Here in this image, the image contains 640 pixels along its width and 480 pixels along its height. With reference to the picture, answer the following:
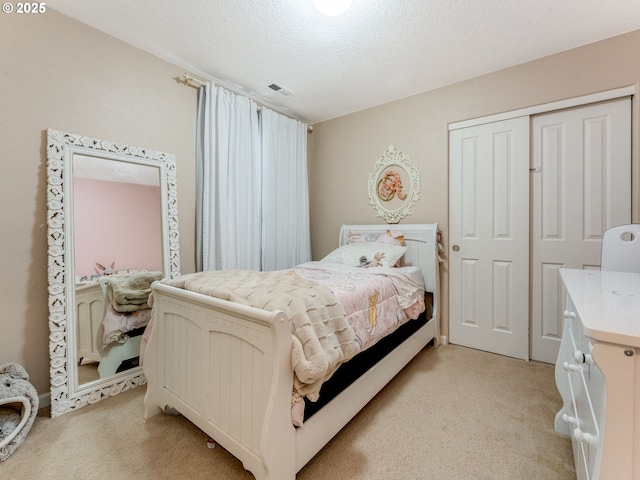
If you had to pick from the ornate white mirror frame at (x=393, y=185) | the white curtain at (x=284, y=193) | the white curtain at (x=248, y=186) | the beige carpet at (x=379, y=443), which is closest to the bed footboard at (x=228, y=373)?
the beige carpet at (x=379, y=443)

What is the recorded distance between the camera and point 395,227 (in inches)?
117

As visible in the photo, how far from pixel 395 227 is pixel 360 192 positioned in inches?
24.7

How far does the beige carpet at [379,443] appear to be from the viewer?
1298 millimetres

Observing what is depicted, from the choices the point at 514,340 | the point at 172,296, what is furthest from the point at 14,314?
the point at 514,340

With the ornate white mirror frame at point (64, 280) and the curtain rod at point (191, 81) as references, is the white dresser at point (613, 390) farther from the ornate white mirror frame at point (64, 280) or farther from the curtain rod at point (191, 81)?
the curtain rod at point (191, 81)

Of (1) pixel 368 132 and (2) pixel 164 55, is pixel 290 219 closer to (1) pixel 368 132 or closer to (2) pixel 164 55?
(1) pixel 368 132

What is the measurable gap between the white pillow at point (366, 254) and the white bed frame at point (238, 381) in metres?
0.92

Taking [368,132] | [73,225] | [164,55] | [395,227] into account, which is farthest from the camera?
[368,132]

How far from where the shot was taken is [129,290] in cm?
206

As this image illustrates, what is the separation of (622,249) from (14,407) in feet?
11.8

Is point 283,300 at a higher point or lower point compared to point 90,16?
lower

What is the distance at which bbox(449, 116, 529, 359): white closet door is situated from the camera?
240cm

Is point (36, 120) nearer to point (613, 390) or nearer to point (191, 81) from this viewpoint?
point (191, 81)

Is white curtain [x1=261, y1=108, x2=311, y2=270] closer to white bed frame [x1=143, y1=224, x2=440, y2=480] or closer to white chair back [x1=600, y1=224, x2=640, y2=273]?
white bed frame [x1=143, y1=224, x2=440, y2=480]
